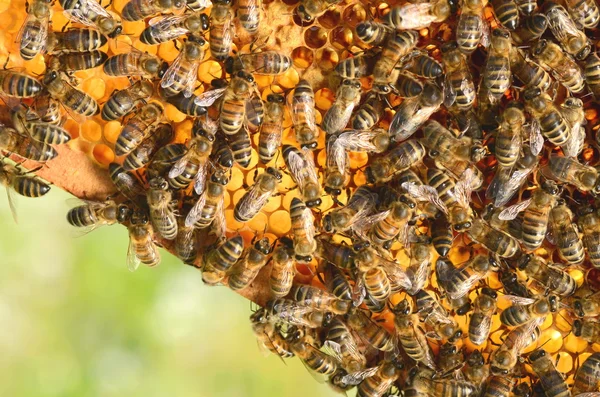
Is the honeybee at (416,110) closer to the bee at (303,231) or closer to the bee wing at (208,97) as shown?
the bee at (303,231)

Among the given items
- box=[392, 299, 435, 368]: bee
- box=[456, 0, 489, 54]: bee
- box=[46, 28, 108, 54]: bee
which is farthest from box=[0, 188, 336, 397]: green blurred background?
box=[456, 0, 489, 54]: bee

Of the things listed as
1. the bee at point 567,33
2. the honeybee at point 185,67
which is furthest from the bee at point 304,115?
the bee at point 567,33

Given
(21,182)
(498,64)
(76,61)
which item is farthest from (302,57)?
(21,182)

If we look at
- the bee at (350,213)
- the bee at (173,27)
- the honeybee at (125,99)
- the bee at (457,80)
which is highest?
the bee at (173,27)

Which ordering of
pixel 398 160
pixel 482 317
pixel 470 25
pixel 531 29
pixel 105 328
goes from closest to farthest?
pixel 470 25
pixel 531 29
pixel 398 160
pixel 482 317
pixel 105 328

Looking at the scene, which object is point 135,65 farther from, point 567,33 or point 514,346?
point 514,346

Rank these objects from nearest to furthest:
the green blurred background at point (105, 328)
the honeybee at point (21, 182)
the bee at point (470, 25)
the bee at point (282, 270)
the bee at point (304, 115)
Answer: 1. the bee at point (470, 25)
2. the bee at point (304, 115)
3. the bee at point (282, 270)
4. the honeybee at point (21, 182)
5. the green blurred background at point (105, 328)
